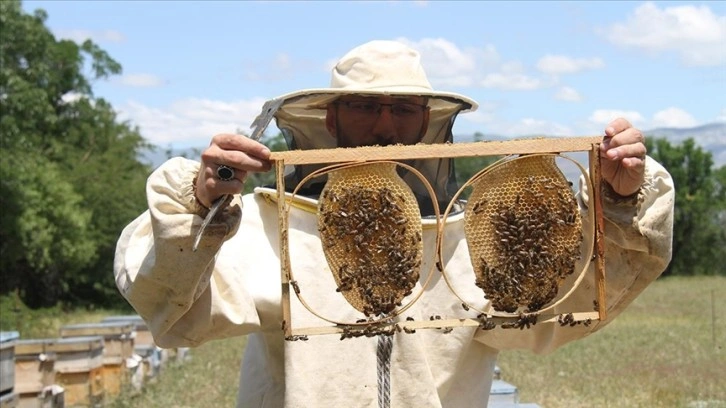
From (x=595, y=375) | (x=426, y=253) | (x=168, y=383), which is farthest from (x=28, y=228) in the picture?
(x=426, y=253)

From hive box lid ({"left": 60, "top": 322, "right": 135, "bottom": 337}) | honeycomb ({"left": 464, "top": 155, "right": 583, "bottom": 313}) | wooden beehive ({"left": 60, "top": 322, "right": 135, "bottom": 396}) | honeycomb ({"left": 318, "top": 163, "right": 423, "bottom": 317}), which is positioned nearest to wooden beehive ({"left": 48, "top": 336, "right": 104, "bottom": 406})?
wooden beehive ({"left": 60, "top": 322, "right": 135, "bottom": 396})

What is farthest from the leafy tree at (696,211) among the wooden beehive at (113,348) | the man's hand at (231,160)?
the man's hand at (231,160)

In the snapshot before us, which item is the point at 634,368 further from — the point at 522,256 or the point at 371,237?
the point at 371,237

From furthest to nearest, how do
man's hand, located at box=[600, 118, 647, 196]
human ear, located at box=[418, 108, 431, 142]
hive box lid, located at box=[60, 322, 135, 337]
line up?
hive box lid, located at box=[60, 322, 135, 337] → human ear, located at box=[418, 108, 431, 142] → man's hand, located at box=[600, 118, 647, 196]

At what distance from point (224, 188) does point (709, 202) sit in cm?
5804

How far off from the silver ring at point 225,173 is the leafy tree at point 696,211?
51914 mm

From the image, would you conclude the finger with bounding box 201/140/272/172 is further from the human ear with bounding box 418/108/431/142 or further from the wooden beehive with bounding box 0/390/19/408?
the wooden beehive with bounding box 0/390/19/408

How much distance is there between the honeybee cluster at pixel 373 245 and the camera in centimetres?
284

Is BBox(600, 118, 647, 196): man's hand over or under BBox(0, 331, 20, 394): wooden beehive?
over

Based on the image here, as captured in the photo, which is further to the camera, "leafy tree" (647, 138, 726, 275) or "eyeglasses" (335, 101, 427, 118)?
"leafy tree" (647, 138, 726, 275)

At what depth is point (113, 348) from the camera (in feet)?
42.5

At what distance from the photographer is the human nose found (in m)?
3.43

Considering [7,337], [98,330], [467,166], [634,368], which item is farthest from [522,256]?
[467,166]

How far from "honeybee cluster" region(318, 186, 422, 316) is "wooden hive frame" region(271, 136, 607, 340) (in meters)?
0.10
